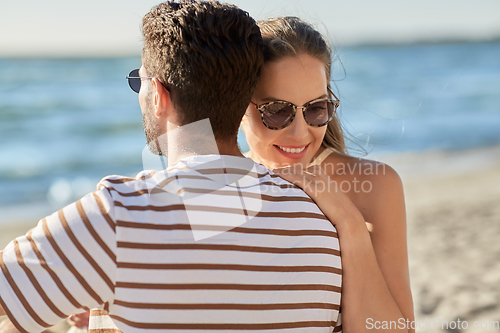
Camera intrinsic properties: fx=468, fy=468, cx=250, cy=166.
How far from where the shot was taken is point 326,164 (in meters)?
2.75

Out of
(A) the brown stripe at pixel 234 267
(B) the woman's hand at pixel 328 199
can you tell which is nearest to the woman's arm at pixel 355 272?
(B) the woman's hand at pixel 328 199

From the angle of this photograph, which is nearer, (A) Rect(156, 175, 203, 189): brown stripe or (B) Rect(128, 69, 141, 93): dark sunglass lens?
(A) Rect(156, 175, 203, 189): brown stripe

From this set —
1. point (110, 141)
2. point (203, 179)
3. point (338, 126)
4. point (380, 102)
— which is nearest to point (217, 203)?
point (203, 179)

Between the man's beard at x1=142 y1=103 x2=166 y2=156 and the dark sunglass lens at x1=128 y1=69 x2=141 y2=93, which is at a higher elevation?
the dark sunglass lens at x1=128 y1=69 x2=141 y2=93

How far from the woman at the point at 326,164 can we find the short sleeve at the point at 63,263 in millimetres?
727

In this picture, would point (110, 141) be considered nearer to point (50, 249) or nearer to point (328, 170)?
point (328, 170)

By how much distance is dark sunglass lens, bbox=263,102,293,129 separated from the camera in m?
2.39

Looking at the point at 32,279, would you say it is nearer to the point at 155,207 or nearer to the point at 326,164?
the point at 155,207

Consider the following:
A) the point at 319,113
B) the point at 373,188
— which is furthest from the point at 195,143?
the point at 373,188

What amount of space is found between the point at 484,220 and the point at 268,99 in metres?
5.37

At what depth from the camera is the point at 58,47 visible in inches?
1029

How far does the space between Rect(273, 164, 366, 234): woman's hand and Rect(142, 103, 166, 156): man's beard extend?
49 centimetres

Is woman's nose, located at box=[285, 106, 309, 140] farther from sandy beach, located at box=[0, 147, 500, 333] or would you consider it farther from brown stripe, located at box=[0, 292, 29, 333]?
sandy beach, located at box=[0, 147, 500, 333]

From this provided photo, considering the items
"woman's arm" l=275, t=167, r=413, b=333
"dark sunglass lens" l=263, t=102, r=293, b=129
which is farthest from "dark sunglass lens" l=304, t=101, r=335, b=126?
"woman's arm" l=275, t=167, r=413, b=333
